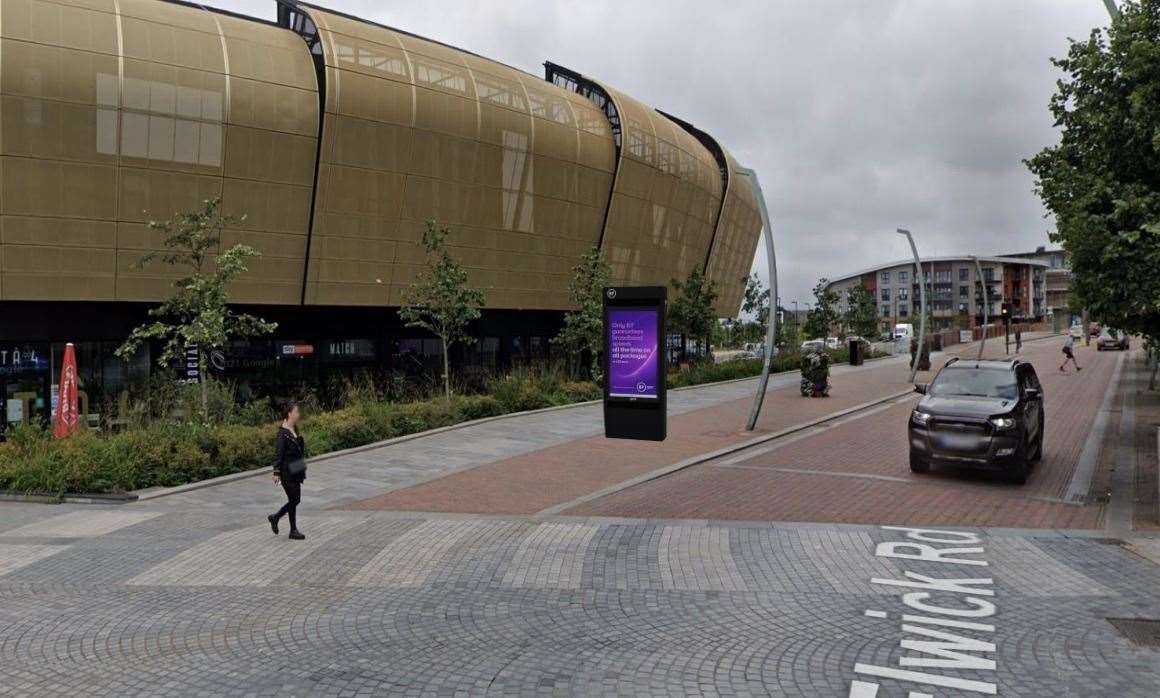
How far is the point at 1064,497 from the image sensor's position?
11.7 meters

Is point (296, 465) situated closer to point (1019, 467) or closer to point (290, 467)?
point (290, 467)

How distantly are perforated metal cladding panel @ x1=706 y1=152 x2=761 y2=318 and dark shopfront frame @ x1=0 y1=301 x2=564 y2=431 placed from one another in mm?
16247

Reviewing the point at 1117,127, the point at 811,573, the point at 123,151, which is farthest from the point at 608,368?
the point at 123,151

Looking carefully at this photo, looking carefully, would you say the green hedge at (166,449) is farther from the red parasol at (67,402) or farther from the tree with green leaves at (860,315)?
the tree with green leaves at (860,315)

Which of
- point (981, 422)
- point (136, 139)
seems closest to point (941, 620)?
point (981, 422)

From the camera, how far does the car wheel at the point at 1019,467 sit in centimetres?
1224

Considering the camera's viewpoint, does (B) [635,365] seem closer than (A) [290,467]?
No

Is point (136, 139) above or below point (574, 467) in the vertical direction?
above

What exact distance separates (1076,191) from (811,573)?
7523 mm

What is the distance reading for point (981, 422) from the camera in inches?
488

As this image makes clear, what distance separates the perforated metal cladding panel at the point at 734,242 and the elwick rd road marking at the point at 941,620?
40.4m

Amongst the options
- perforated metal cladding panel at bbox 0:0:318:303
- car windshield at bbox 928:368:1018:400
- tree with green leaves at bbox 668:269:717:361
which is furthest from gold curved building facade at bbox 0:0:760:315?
car windshield at bbox 928:368:1018:400

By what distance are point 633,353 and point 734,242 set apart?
45174 mm

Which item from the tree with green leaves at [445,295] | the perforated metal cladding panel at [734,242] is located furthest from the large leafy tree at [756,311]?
the tree with green leaves at [445,295]
